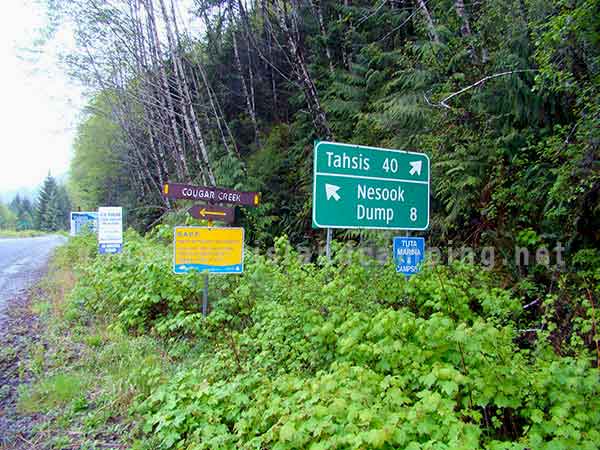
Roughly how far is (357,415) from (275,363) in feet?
4.82

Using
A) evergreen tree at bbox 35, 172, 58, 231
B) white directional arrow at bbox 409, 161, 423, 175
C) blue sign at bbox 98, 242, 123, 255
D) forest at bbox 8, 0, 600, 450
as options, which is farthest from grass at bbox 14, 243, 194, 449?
evergreen tree at bbox 35, 172, 58, 231

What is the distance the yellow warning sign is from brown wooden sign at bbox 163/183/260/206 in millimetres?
420

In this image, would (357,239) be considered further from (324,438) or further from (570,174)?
(324,438)

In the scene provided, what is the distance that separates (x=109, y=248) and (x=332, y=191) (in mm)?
6821

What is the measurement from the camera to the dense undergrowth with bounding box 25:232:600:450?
7.66 feet

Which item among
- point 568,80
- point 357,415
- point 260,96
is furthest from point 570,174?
point 260,96

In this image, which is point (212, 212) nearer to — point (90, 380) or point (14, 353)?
point (90, 380)

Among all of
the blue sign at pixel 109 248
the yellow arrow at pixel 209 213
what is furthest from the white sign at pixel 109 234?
the yellow arrow at pixel 209 213

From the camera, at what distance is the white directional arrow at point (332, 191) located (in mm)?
3980

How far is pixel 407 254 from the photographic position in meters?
4.41

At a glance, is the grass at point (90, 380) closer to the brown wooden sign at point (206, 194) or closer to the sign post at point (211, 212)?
the sign post at point (211, 212)

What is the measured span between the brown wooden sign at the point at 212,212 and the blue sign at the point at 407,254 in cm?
229

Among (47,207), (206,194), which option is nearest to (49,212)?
(47,207)

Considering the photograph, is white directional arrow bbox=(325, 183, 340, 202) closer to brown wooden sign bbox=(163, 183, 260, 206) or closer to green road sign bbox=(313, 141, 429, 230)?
green road sign bbox=(313, 141, 429, 230)
